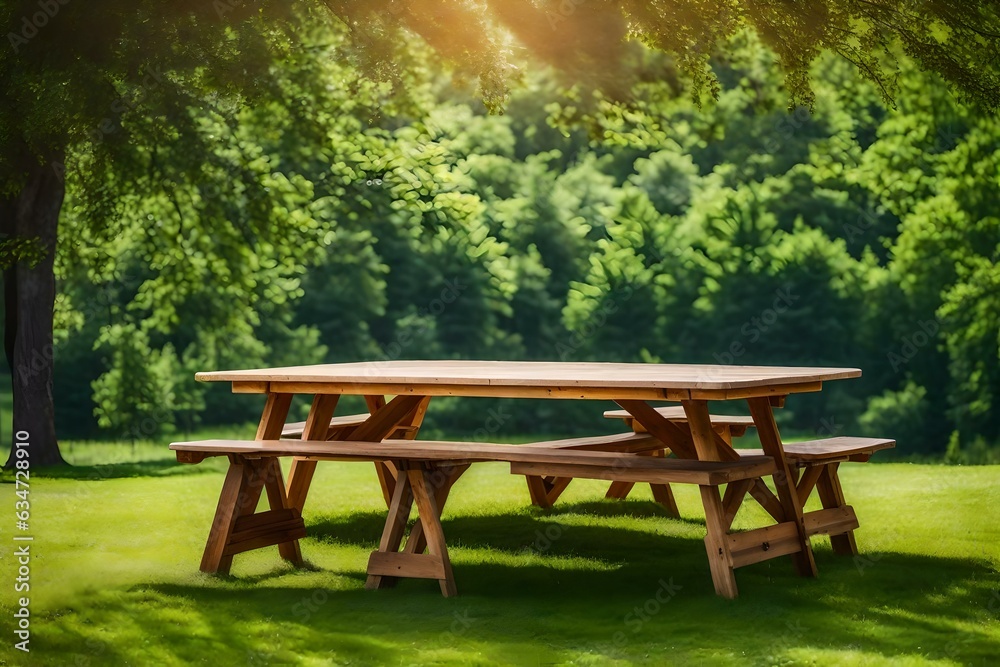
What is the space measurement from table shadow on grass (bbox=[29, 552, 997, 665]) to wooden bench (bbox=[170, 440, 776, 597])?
0.19m

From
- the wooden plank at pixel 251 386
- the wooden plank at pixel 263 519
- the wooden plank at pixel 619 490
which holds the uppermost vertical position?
the wooden plank at pixel 251 386

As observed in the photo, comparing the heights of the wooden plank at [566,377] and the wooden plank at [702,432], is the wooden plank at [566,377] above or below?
above

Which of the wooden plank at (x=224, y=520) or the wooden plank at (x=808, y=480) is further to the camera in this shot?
the wooden plank at (x=808, y=480)

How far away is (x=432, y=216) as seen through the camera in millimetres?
14773

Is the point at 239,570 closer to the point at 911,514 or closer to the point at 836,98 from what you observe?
the point at 911,514

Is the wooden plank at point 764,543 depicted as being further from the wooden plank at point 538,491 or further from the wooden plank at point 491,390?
the wooden plank at point 538,491

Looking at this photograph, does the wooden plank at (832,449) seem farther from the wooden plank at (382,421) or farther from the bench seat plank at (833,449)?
the wooden plank at (382,421)

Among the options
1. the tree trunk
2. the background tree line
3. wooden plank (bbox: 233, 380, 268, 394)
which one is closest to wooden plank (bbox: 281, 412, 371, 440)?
wooden plank (bbox: 233, 380, 268, 394)

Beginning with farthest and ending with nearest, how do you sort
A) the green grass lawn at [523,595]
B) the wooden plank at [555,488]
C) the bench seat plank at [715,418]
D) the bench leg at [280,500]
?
the wooden plank at [555,488] → the bench seat plank at [715,418] → the bench leg at [280,500] → the green grass lawn at [523,595]

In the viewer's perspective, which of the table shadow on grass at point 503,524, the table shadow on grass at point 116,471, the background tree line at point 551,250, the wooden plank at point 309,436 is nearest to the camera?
the wooden plank at point 309,436

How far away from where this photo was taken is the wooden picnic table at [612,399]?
6293 mm

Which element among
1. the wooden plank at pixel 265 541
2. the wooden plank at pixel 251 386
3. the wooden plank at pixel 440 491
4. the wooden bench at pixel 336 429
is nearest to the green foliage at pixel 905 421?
the wooden bench at pixel 336 429

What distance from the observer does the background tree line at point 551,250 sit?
14625 mm

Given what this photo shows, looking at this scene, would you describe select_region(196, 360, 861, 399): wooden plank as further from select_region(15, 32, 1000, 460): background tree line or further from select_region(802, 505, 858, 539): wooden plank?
select_region(15, 32, 1000, 460): background tree line
